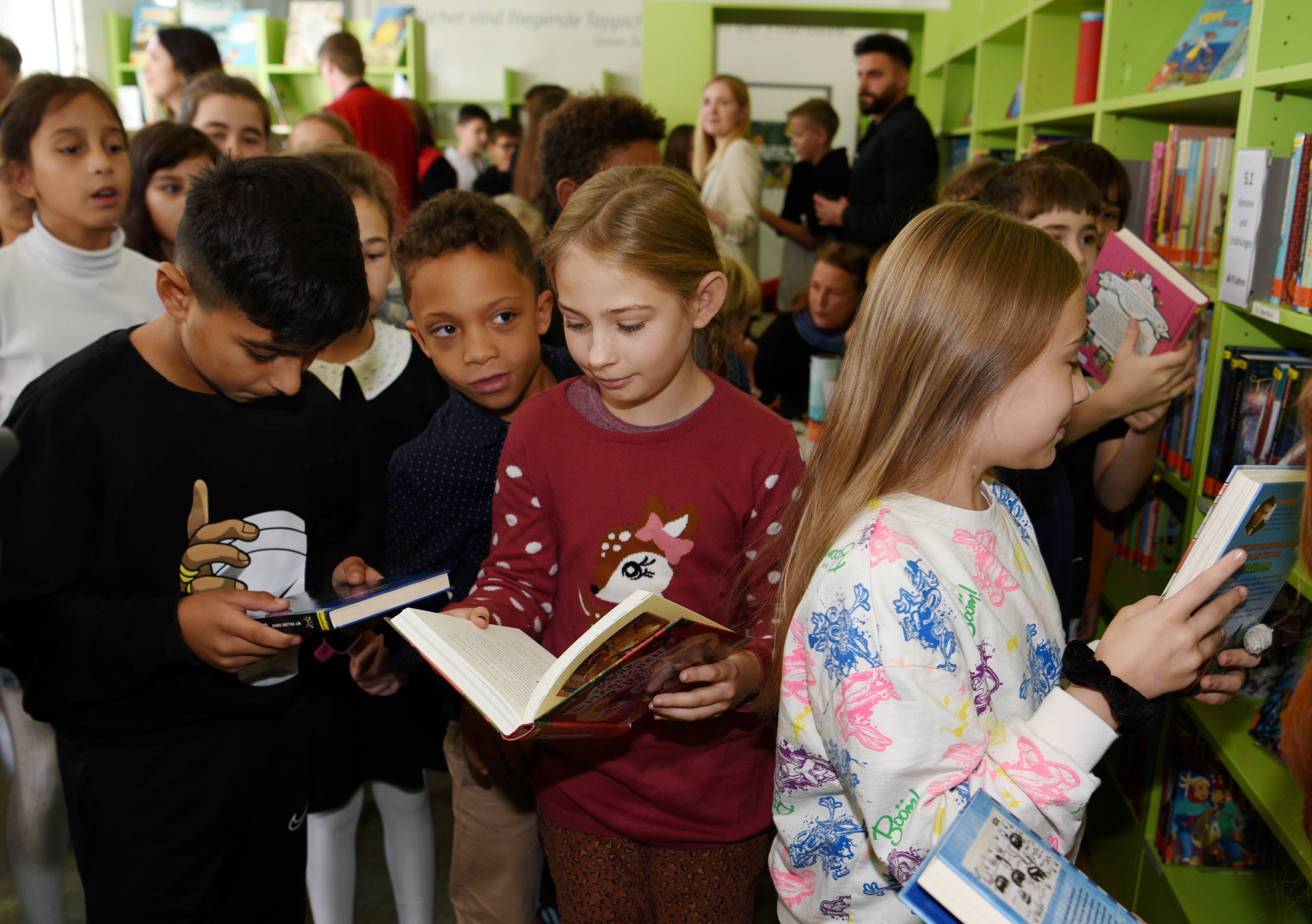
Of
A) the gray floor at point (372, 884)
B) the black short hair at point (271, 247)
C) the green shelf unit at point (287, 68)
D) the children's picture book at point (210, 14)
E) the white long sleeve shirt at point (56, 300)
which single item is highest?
the children's picture book at point (210, 14)

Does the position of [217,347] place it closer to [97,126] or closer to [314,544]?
[314,544]

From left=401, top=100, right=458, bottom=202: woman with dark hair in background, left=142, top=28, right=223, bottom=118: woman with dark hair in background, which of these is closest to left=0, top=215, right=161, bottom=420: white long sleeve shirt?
left=142, top=28, right=223, bottom=118: woman with dark hair in background

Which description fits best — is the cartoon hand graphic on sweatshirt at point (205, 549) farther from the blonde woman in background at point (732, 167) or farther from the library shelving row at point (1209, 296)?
the blonde woman in background at point (732, 167)

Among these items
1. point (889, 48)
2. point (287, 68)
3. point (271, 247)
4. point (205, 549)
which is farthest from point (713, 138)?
point (205, 549)

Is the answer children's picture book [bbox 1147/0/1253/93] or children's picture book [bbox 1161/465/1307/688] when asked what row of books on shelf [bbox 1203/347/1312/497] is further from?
children's picture book [bbox 1147/0/1253/93]

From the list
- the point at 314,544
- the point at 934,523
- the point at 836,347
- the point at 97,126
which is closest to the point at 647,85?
the point at 836,347

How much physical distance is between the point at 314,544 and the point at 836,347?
86.8 inches

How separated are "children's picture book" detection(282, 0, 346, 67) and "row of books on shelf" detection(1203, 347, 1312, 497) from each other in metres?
6.45

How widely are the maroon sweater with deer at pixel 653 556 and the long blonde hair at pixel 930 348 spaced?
0.70 ft

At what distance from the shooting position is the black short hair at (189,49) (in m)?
3.49

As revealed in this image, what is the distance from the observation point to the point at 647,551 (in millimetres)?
1275

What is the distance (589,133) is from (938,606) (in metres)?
1.60

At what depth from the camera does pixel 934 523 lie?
997 millimetres

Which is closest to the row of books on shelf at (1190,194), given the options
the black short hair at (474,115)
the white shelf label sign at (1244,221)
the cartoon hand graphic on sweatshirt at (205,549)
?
the white shelf label sign at (1244,221)
